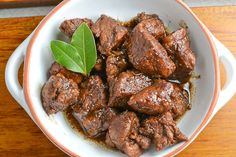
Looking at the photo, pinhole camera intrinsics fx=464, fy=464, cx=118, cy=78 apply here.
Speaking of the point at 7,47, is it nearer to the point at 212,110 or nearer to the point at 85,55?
the point at 85,55

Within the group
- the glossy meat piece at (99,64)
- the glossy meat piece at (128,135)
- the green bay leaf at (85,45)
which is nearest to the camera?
the glossy meat piece at (128,135)

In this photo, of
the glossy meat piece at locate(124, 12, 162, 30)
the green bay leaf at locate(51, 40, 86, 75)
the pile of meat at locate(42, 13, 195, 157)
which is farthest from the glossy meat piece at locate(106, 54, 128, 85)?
the glossy meat piece at locate(124, 12, 162, 30)

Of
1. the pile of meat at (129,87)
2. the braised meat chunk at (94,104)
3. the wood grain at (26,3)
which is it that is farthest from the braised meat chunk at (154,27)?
the wood grain at (26,3)

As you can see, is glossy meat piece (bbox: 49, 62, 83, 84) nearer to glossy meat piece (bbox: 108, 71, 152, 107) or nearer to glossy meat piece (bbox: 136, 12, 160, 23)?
glossy meat piece (bbox: 108, 71, 152, 107)

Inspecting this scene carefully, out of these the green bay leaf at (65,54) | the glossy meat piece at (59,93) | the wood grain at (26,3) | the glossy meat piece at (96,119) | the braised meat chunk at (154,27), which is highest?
the braised meat chunk at (154,27)

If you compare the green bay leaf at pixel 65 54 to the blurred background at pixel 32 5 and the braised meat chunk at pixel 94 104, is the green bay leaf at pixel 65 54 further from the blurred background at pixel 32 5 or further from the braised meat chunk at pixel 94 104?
the blurred background at pixel 32 5
